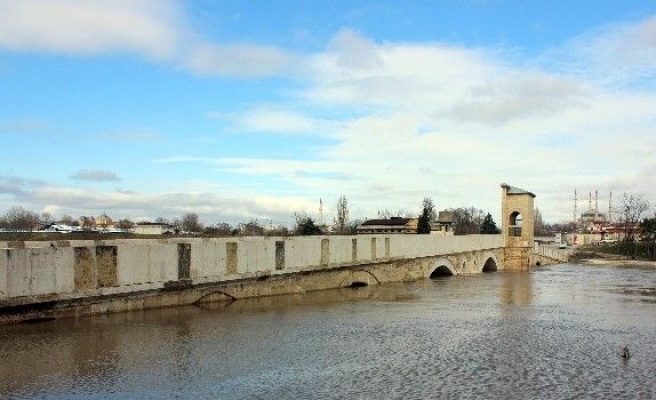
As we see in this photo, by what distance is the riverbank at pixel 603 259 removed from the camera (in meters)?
74.1

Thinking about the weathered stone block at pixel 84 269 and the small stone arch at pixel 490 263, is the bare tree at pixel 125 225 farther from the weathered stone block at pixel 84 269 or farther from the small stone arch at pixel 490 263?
the weathered stone block at pixel 84 269

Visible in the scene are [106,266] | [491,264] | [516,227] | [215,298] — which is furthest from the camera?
[516,227]

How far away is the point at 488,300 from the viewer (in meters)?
30.6

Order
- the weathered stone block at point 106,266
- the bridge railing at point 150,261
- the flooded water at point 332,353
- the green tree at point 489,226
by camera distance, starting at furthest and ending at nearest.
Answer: the green tree at point 489,226 → the weathered stone block at point 106,266 → the bridge railing at point 150,261 → the flooded water at point 332,353

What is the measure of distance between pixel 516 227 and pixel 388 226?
44.2 m

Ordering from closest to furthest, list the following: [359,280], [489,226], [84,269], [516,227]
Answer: [84,269] < [359,280] < [516,227] < [489,226]

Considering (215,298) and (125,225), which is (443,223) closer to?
(125,225)

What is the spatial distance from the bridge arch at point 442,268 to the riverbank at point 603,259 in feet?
112

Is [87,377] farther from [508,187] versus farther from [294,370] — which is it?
[508,187]

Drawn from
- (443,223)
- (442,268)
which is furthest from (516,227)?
(443,223)

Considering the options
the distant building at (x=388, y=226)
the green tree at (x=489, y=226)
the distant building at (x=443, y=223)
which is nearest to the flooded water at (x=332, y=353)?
the green tree at (x=489, y=226)

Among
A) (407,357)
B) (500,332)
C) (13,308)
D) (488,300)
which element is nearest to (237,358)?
(407,357)

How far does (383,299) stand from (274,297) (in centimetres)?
512

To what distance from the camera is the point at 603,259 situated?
266 feet
